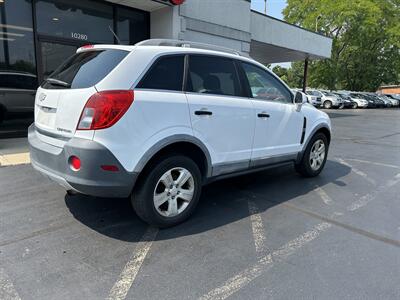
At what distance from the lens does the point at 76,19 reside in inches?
352

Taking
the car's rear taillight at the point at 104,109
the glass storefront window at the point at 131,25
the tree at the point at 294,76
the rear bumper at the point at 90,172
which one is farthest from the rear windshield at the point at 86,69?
the tree at the point at 294,76

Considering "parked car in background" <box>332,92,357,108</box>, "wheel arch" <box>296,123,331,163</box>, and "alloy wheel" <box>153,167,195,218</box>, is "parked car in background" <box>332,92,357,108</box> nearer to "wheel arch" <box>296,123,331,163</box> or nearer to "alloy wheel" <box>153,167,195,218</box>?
"wheel arch" <box>296,123,331,163</box>

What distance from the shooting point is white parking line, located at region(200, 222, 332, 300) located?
257 cm

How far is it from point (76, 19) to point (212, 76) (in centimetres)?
659

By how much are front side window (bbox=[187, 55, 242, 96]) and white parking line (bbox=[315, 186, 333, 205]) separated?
6.18ft

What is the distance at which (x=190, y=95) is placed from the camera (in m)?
3.56

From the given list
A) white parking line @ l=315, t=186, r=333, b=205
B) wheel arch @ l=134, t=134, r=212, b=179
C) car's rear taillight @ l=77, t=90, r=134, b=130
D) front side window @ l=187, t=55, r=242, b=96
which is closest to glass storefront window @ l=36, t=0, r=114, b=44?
front side window @ l=187, t=55, r=242, b=96

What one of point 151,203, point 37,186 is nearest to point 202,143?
point 151,203

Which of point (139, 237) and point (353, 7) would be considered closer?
point (139, 237)

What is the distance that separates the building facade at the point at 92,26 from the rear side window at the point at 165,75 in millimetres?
3838

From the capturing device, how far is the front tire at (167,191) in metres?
3.32

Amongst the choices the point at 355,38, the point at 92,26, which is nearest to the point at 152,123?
the point at 92,26

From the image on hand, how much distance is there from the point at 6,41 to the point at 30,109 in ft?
5.30

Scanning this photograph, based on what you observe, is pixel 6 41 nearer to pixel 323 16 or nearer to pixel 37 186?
pixel 37 186
